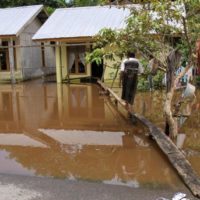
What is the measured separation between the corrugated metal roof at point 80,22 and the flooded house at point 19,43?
47.0 inches

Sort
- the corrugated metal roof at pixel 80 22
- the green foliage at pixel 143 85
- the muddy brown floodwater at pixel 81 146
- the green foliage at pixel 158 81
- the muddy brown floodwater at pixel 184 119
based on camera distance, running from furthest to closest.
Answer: the corrugated metal roof at pixel 80 22 < the green foliage at pixel 158 81 < the green foliage at pixel 143 85 < the muddy brown floodwater at pixel 184 119 < the muddy brown floodwater at pixel 81 146

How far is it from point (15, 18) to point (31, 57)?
265cm

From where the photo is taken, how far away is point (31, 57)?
22.3 metres

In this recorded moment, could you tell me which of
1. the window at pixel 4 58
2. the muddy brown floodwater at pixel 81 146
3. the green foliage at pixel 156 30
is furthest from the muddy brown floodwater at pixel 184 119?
the window at pixel 4 58

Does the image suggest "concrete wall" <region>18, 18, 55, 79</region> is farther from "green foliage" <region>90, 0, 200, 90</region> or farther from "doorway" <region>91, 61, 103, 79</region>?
"green foliage" <region>90, 0, 200, 90</region>

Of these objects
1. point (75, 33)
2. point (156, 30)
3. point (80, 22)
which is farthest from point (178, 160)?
point (80, 22)

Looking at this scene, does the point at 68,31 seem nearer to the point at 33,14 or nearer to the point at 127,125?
the point at 33,14

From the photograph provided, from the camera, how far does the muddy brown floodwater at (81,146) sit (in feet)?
17.4

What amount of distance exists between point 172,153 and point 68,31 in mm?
13419

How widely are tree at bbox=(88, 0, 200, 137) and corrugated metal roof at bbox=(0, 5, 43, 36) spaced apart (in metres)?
11.5

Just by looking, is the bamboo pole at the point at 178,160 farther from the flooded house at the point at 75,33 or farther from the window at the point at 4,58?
the window at the point at 4,58

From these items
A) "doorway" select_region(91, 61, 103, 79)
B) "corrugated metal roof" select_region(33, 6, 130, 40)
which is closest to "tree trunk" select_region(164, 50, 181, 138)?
"corrugated metal roof" select_region(33, 6, 130, 40)

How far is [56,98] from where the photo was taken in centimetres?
1348

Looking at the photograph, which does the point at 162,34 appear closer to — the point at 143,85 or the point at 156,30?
the point at 156,30
